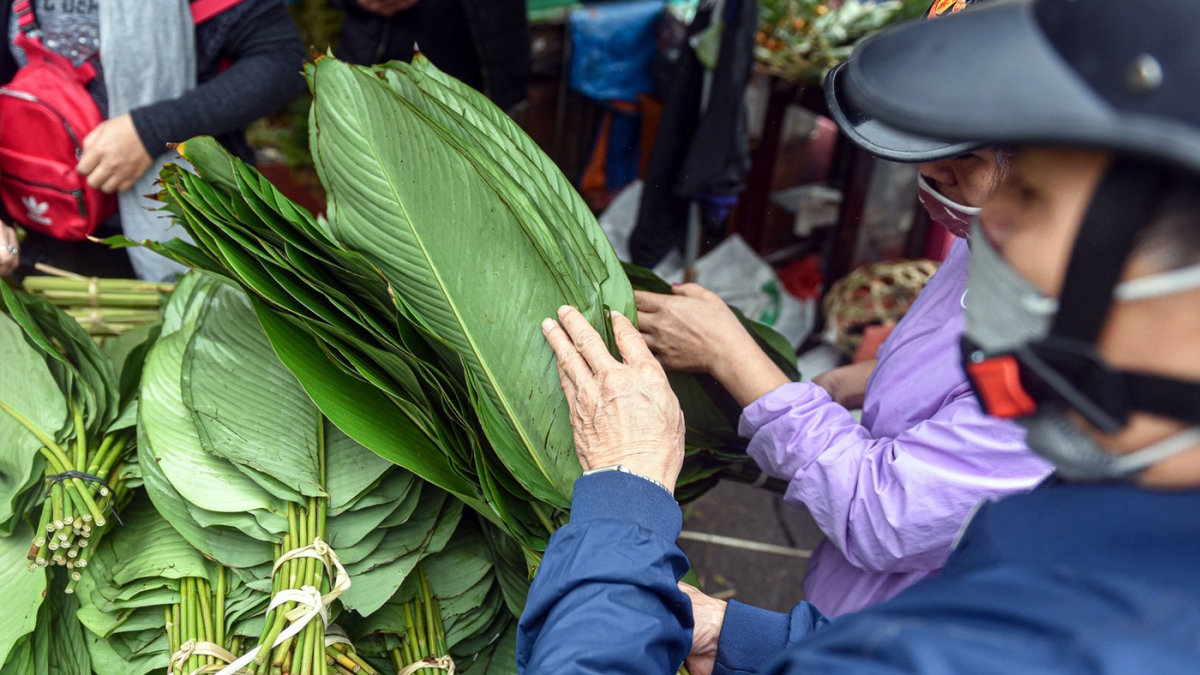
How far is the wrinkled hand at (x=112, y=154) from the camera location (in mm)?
1662

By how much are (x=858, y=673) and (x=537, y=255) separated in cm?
68

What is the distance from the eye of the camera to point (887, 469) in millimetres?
1107

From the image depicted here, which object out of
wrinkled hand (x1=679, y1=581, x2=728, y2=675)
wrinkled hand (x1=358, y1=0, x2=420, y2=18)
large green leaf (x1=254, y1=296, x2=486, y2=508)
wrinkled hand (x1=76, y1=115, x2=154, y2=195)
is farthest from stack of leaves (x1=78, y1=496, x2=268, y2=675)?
wrinkled hand (x1=358, y1=0, x2=420, y2=18)

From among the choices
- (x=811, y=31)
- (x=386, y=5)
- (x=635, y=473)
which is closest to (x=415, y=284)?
(x=635, y=473)

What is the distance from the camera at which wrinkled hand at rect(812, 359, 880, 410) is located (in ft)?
5.48

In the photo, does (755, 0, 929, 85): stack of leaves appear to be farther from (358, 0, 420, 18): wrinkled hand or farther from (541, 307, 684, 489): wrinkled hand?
(541, 307, 684, 489): wrinkled hand

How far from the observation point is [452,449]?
1.12 metres

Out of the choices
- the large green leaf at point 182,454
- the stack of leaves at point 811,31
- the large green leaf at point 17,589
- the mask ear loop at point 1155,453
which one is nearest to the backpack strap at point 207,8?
the large green leaf at point 182,454

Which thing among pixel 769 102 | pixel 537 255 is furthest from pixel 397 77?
pixel 769 102

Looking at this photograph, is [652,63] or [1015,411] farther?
[652,63]

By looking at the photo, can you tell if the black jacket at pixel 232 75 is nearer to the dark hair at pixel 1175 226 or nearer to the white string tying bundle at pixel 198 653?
the white string tying bundle at pixel 198 653

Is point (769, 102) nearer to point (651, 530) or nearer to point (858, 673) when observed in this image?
point (651, 530)

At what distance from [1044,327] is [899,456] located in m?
0.51

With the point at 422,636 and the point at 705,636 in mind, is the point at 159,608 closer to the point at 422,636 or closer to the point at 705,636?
the point at 422,636
